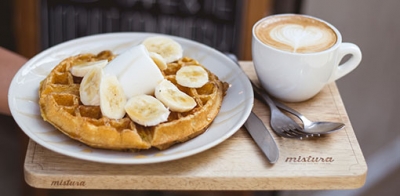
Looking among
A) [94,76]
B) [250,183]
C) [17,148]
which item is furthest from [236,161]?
[17,148]

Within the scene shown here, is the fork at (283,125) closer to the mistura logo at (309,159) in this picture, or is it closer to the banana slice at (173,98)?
the mistura logo at (309,159)

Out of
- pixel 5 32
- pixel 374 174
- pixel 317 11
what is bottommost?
pixel 374 174

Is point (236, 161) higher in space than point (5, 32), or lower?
higher

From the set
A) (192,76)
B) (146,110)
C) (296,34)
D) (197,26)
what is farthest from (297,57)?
(197,26)

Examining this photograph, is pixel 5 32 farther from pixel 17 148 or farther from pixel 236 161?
pixel 236 161

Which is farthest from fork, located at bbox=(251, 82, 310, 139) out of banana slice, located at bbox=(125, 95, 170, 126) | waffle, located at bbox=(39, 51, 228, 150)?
banana slice, located at bbox=(125, 95, 170, 126)

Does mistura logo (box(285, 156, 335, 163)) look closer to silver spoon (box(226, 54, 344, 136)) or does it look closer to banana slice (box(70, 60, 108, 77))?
silver spoon (box(226, 54, 344, 136))

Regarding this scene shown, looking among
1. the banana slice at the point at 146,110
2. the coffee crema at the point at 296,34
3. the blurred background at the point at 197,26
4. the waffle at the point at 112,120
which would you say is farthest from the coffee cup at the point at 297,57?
the blurred background at the point at 197,26
